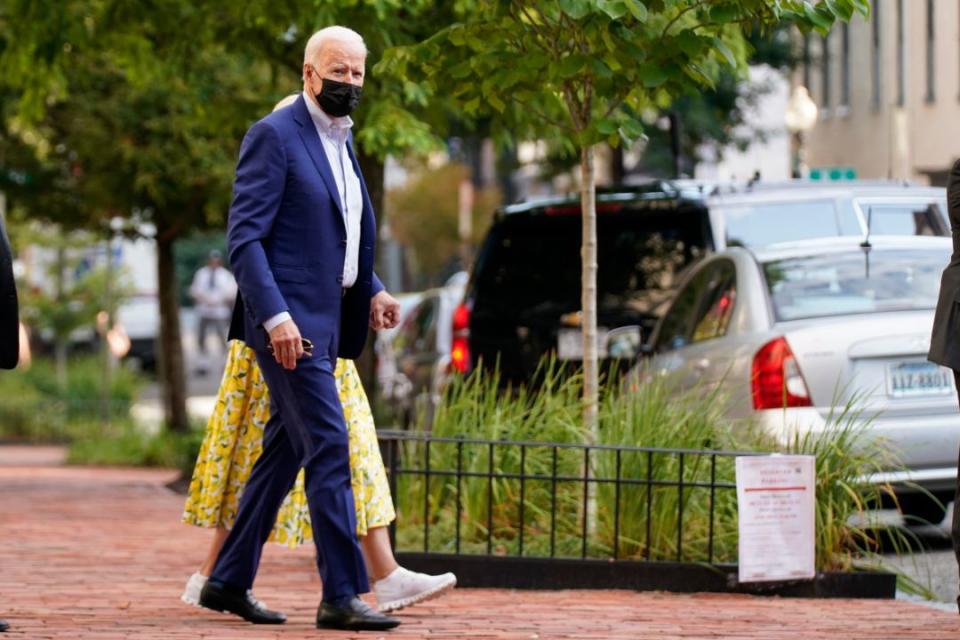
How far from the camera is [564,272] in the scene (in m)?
11.9

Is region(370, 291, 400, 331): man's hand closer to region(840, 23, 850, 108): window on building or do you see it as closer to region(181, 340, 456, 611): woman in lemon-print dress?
region(181, 340, 456, 611): woman in lemon-print dress

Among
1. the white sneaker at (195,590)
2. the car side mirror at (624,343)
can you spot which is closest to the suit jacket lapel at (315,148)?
the white sneaker at (195,590)

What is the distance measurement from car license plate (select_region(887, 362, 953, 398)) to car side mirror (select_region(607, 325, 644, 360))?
6.00 feet

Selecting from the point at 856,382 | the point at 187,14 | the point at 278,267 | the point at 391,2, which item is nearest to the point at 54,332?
the point at 187,14

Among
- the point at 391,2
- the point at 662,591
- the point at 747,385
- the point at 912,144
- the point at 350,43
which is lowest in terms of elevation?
the point at 662,591

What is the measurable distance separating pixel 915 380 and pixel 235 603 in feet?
12.8

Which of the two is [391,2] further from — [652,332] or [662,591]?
[662,591]

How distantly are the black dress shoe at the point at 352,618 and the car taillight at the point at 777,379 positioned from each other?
3.31 metres

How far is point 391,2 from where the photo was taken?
10.5m

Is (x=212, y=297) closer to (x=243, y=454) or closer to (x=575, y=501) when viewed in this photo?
(x=575, y=501)

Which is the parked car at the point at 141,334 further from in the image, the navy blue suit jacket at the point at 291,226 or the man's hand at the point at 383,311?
the navy blue suit jacket at the point at 291,226

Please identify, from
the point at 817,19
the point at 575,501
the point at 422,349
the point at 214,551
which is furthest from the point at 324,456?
the point at 422,349

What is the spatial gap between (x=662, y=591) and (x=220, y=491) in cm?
190

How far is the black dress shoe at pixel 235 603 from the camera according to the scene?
6.82 m
